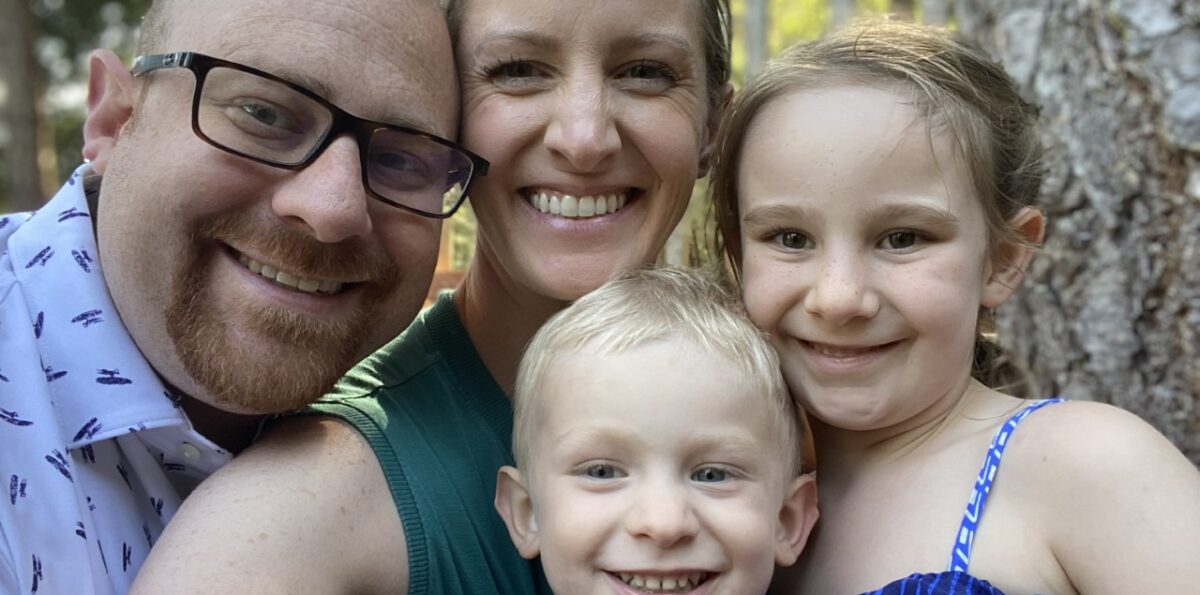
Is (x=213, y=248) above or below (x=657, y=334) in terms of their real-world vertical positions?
above

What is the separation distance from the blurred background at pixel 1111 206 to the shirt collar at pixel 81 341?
4.25ft

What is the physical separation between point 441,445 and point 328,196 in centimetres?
53

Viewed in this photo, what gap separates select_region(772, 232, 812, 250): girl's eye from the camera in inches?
85.9

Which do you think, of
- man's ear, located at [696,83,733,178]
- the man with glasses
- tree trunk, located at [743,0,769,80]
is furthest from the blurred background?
tree trunk, located at [743,0,769,80]

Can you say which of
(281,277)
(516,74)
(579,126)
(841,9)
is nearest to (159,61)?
(281,277)

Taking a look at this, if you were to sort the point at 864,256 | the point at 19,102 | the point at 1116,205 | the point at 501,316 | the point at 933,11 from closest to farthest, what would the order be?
the point at 864,256
the point at 501,316
the point at 1116,205
the point at 933,11
the point at 19,102

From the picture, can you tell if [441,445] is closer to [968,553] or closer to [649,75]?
[649,75]

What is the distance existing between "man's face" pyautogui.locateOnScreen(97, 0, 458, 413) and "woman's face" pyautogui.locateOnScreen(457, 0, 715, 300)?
23 cm

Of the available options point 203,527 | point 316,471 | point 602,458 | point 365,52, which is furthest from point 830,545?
point 365,52

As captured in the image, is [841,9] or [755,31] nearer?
[841,9]

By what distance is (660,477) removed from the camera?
196 centimetres

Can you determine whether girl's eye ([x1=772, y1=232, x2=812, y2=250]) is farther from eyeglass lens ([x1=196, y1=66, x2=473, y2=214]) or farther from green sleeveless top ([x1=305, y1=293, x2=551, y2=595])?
eyeglass lens ([x1=196, y1=66, x2=473, y2=214])

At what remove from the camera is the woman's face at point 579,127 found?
2.31 metres

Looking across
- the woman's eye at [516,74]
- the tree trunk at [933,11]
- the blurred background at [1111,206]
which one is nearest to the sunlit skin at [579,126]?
the woman's eye at [516,74]
